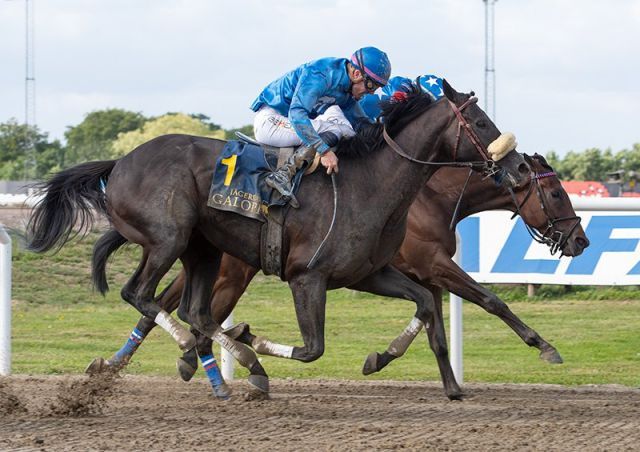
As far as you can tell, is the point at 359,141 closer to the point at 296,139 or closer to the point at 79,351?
the point at 296,139

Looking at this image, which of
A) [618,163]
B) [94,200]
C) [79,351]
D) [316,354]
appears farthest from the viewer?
[618,163]

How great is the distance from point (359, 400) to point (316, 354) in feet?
3.34

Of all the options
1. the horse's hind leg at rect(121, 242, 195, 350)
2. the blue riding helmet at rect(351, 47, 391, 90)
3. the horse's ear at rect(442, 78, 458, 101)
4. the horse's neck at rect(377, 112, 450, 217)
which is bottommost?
the horse's hind leg at rect(121, 242, 195, 350)

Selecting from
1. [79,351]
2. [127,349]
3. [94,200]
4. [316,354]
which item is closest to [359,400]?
[316,354]

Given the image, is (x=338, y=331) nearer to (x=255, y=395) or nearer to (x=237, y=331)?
(x=255, y=395)

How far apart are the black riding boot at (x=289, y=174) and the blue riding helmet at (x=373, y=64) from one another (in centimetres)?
55

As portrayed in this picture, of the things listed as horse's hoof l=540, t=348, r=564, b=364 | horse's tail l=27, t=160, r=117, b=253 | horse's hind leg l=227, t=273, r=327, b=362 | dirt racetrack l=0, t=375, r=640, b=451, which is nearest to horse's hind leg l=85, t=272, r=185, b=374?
dirt racetrack l=0, t=375, r=640, b=451

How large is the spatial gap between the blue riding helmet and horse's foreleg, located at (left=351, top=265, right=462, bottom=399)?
1.11 meters

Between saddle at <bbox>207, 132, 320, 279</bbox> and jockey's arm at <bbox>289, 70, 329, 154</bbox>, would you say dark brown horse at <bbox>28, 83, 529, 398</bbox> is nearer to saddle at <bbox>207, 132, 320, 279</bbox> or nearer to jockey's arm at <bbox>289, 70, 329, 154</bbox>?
saddle at <bbox>207, 132, 320, 279</bbox>

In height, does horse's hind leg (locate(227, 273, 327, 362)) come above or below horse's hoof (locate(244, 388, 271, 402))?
above

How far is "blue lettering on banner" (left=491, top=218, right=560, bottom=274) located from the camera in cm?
950

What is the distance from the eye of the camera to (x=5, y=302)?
848 cm

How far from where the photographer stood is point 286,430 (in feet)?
19.3

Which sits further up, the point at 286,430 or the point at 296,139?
the point at 296,139
